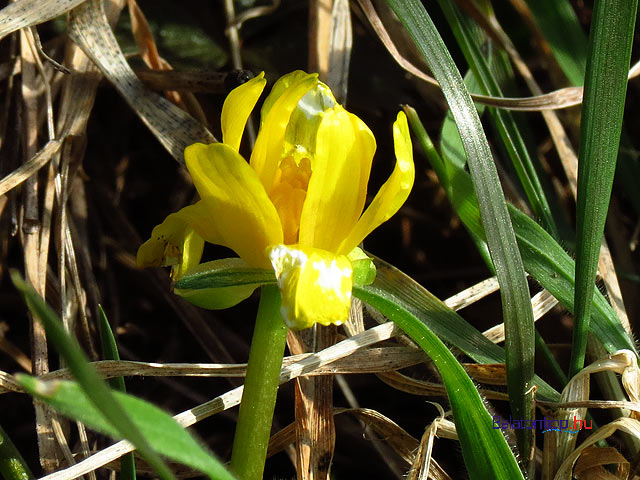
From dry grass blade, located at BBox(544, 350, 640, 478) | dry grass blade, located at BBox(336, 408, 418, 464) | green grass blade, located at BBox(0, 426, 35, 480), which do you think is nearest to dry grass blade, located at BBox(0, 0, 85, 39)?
green grass blade, located at BBox(0, 426, 35, 480)

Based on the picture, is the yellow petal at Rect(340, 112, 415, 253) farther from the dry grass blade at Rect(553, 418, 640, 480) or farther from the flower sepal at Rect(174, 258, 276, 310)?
the dry grass blade at Rect(553, 418, 640, 480)

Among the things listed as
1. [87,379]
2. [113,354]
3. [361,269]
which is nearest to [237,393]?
[113,354]

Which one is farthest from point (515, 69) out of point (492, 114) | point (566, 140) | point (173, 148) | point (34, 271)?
point (34, 271)

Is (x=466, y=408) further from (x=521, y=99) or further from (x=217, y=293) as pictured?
(x=521, y=99)

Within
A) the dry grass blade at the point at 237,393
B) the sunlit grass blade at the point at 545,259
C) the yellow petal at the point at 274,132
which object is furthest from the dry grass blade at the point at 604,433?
the yellow petal at the point at 274,132

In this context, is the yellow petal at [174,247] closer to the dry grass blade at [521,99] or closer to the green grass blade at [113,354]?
the green grass blade at [113,354]

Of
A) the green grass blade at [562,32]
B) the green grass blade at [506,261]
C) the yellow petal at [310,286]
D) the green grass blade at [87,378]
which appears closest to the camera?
the green grass blade at [87,378]
